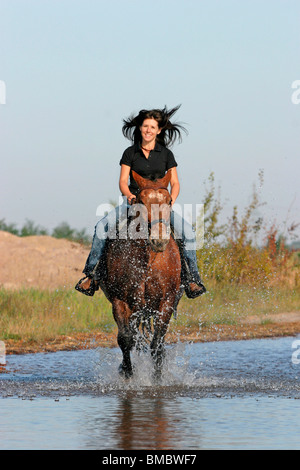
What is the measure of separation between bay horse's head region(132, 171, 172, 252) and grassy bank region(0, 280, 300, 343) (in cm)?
701

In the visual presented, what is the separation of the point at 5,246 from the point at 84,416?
22.7 m

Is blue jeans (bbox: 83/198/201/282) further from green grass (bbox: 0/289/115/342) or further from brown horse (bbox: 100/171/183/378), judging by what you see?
green grass (bbox: 0/289/115/342)

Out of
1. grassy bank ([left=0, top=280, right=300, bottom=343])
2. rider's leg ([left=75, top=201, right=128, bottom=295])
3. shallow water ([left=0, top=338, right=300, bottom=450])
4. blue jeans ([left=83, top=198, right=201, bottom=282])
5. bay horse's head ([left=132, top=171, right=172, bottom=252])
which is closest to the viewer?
shallow water ([left=0, top=338, right=300, bottom=450])

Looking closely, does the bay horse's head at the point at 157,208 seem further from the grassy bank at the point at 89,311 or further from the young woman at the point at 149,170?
the grassy bank at the point at 89,311

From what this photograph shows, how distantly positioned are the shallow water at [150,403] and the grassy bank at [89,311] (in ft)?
7.52

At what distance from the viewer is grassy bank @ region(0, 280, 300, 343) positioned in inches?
685

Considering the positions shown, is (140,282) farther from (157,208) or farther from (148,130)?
(148,130)

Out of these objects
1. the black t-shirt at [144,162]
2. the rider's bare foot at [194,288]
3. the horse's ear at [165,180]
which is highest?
the black t-shirt at [144,162]

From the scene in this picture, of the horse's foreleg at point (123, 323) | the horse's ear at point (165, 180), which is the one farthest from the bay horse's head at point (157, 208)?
the horse's foreleg at point (123, 323)

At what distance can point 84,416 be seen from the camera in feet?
30.1

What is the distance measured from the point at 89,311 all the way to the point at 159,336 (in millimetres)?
7857

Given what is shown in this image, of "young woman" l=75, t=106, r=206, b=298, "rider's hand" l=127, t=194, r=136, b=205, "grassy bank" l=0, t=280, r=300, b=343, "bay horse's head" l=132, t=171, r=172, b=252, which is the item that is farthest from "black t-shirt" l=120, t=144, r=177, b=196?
"grassy bank" l=0, t=280, r=300, b=343

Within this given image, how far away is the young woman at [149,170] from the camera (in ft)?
37.4

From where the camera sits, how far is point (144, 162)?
37.5 ft
